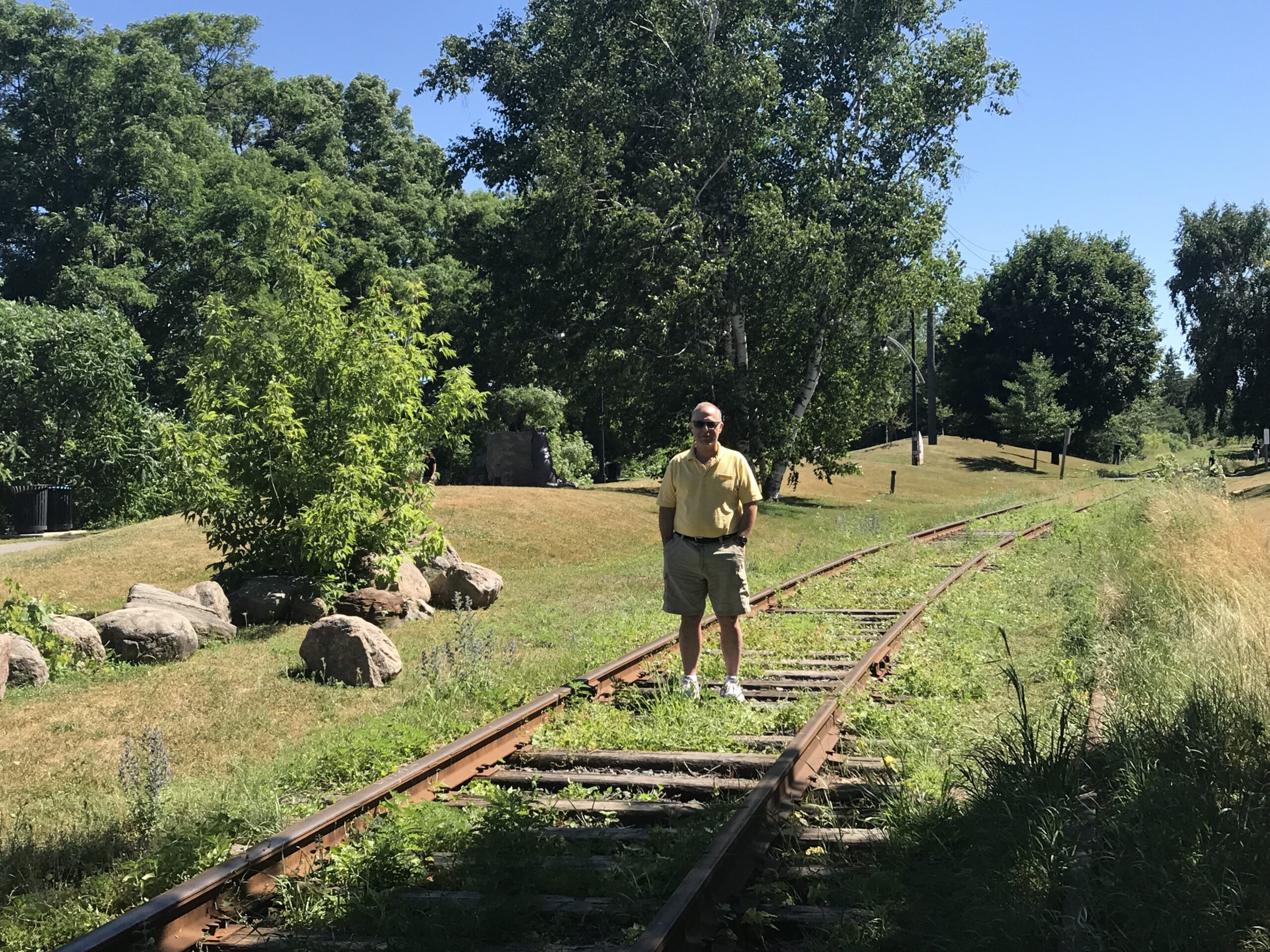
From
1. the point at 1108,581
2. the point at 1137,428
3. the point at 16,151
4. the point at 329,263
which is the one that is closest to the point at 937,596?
the point at 1108,581

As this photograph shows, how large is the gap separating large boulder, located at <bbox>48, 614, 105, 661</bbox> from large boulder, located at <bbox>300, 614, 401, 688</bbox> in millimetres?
2002

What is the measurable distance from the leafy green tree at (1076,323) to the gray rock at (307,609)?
57.2 metres

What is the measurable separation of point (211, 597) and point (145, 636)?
1.81 m

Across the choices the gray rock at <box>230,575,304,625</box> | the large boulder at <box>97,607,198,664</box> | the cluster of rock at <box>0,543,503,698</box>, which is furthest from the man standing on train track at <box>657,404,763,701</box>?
the gray rock at <box>230,575,304,625</box>

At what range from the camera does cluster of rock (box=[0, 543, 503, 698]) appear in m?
9.05

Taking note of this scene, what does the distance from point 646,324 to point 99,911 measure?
25816mm

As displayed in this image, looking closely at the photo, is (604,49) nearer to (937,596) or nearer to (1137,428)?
(937,596)

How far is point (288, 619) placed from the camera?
1282 centimetres

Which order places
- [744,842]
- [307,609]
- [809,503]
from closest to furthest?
[744,842] < [307,609] < [809,503]

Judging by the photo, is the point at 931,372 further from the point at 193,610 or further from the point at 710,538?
the point at 710,538

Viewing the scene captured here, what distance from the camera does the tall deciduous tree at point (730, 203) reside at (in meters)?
28.7

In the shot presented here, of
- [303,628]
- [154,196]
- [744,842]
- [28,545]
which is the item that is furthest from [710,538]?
[154,196]

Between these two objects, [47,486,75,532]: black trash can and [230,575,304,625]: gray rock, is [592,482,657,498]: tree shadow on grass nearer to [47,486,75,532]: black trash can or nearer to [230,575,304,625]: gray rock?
[47,486,75,532]: black trash can

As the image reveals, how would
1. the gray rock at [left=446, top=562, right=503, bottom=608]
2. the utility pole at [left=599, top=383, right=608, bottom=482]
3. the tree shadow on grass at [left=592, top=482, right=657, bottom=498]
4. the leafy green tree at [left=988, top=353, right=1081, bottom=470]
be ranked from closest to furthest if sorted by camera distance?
the gray rock at [left=446, top=562, right=503, bottom=608]
the tree shadow on grass at [left=592, top=482, right=657, bottom=498]
the utility pole at [left=599, top=383, right=608, bottom=482]
the leafy green tree at [left=988, top=353, right=1081, bottom=470]
